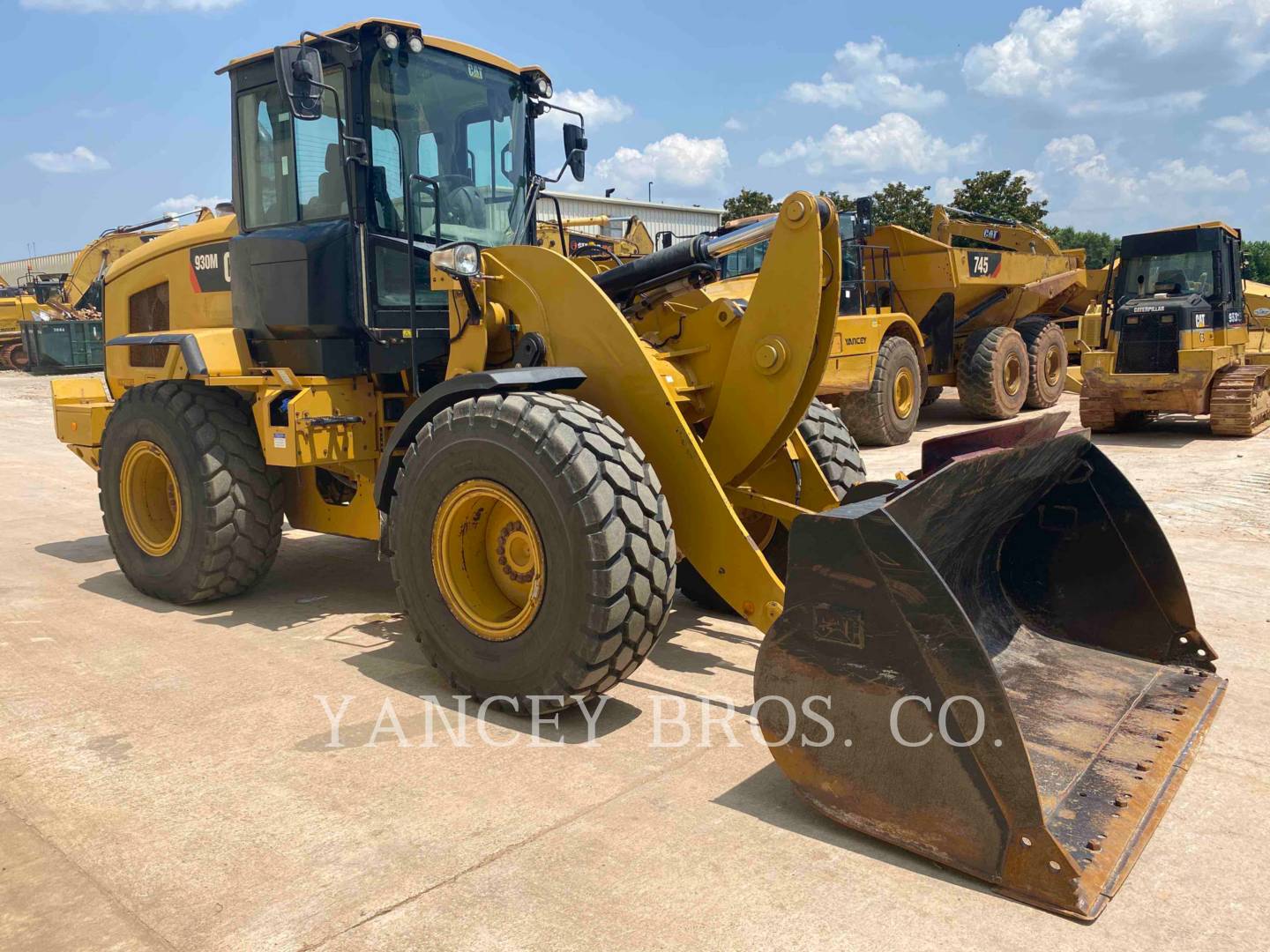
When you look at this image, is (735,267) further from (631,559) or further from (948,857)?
(948,857)

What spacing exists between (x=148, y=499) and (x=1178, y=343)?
11.6 meters

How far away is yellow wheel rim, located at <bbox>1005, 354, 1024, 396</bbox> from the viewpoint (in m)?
14.7

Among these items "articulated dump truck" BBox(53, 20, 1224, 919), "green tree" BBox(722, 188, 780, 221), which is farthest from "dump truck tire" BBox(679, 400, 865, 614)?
"green tree" BBox(722, 188, 780, 221)

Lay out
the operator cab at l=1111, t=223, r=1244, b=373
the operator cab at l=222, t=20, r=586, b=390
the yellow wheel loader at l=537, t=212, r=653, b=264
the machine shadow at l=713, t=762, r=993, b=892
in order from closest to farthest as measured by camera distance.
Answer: the machine shadow at l=713, t=762, r=993, b=892
the operator cab at l=222, t=20, r=586, b=390
the yellow wheel loader at l=537, t=212, r=653, b=264
the operator cab at l=1111, t=223, r=1244, b=373

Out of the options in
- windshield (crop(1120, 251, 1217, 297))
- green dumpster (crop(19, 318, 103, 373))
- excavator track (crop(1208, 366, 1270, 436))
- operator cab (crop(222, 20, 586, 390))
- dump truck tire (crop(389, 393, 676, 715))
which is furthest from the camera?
green dumpster (crop(19, 318, 103, 373))

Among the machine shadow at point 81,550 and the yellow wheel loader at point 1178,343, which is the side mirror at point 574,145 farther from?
the yellow wheel loader at point 1178,343

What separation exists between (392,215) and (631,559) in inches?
→ 98.3

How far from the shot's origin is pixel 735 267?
40.1 ft

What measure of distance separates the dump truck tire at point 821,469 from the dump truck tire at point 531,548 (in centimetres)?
127

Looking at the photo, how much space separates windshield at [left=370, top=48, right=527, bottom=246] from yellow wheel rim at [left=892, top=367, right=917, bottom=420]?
768 cm

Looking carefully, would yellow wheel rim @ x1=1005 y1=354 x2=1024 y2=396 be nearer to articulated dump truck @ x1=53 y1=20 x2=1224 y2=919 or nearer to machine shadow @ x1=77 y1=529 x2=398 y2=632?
articulated dump truck @ x1=53 y1=20 x2=1224 y2=919

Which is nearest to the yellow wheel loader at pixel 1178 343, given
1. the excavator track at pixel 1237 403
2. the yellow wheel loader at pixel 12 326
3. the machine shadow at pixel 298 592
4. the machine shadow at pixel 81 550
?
the excavator track at pixel 1237 403

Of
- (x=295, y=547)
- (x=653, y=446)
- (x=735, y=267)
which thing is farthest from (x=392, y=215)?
(x=735, y=267)

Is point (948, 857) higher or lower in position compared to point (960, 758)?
lower
